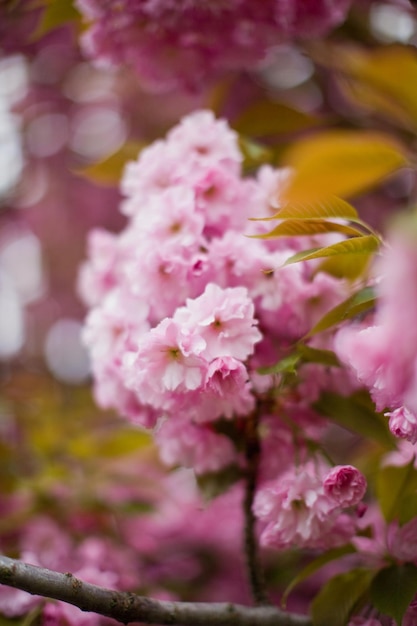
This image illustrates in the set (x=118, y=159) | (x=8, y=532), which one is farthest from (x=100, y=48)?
(x=8, y=532)

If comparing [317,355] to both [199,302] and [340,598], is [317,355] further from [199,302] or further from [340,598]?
[340,598]

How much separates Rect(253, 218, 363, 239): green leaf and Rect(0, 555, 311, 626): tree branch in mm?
392

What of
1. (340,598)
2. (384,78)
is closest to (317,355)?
(340,598)

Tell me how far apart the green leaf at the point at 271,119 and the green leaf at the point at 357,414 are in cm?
52

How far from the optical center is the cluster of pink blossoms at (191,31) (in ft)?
2.93

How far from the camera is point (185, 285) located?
76 cm

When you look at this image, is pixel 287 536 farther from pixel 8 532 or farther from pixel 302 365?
pixel 8 532

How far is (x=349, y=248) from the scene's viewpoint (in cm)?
66

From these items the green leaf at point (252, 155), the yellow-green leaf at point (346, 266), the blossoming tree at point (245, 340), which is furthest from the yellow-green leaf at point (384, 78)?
the yellow-green leaf at point (346, 266)

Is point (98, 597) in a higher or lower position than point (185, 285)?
lower

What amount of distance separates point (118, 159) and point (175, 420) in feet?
1.50

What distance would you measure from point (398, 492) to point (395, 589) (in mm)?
142

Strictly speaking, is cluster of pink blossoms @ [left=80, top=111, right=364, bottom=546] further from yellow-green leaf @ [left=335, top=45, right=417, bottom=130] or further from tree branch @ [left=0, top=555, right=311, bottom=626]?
yellow-green leaf @ [left=335, top=45, right=417, bottom=130]

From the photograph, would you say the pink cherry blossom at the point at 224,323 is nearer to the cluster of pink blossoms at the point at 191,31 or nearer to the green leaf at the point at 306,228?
the green leaf at the point at 306,228
